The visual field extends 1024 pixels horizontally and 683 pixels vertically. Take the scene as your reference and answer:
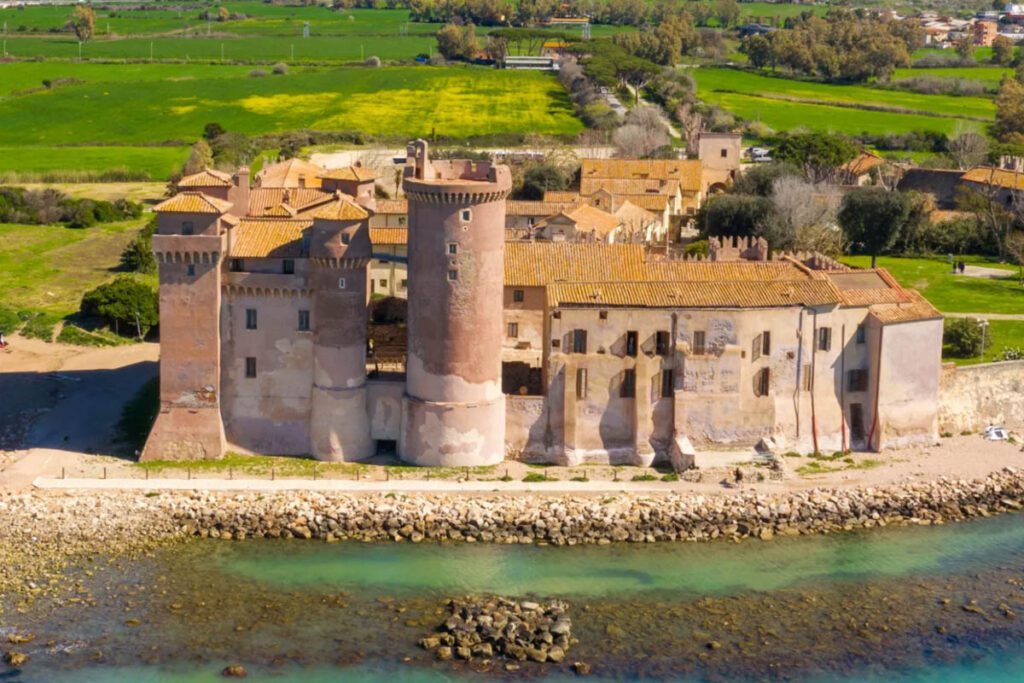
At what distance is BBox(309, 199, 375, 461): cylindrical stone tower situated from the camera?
39.8 meters

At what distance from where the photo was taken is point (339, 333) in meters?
40.1

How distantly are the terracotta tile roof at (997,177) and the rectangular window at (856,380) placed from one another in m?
30.3

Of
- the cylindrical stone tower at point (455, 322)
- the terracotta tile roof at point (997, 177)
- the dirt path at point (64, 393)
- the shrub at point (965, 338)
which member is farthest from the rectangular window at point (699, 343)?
the terracotta tile roof at point (997, 177)

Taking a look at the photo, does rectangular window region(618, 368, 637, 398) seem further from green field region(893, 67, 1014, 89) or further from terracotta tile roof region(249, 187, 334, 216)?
green field region(893, 67, 1014, 89)

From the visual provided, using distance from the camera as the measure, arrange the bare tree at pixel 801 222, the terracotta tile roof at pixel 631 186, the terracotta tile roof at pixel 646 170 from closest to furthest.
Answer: the bare tree at pixel 801 222
the terracotta tile roof at pixel 631 186
the terracotta tile roof at pixel 646 170

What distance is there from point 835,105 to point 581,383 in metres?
76.4

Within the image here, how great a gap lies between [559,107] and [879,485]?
73079 mm

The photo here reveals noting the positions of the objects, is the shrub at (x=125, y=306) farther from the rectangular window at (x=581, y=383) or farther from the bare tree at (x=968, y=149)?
the bare tree at (x=968, y=149)

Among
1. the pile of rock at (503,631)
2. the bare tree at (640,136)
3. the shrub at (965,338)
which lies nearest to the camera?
the pile of rock at (503,631)

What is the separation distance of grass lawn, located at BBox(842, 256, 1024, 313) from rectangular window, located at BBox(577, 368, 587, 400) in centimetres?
1831

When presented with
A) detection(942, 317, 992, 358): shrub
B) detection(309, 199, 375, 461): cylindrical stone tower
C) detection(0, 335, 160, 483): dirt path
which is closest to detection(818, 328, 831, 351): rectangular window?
detection(942, 317, 992, 358): shrub

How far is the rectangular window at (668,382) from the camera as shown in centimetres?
4091

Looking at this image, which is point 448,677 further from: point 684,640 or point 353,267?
point 353,267

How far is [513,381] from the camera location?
139ft
